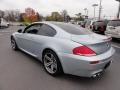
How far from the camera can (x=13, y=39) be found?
671 cm

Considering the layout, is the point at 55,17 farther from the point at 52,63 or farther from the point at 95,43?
the point at 95,43

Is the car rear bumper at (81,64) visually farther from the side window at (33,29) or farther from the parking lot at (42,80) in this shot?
the side window at (33,29)

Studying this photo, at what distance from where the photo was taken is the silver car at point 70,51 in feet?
11.1

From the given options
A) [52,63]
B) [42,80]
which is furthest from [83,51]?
[42,80]

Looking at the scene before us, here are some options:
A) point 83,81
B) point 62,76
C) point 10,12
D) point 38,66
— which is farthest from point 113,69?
point 10,12

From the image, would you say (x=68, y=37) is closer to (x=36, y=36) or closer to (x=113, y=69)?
(x=36, y=36)

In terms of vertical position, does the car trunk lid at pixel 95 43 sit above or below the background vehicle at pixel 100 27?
below

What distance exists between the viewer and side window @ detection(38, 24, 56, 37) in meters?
4.29

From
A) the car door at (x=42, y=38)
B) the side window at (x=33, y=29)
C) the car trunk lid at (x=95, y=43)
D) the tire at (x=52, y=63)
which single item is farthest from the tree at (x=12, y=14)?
the car trunk lid at (x=95, y=43)

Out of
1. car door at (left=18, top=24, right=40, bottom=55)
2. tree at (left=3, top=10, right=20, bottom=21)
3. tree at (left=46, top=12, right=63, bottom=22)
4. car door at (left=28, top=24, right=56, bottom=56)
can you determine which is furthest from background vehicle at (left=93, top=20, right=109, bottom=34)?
tree at (left=3, top=10, right=20, bottom=21)

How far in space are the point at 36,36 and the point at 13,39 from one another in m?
2.34

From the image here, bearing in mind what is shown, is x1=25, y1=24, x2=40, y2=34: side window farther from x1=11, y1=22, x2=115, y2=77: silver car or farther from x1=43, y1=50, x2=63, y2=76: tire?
x1=43, y1=50, x2=63, y2=76: tire

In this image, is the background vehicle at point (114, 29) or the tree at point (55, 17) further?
the tree at point (55, 17)

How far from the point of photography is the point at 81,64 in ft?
11.0
